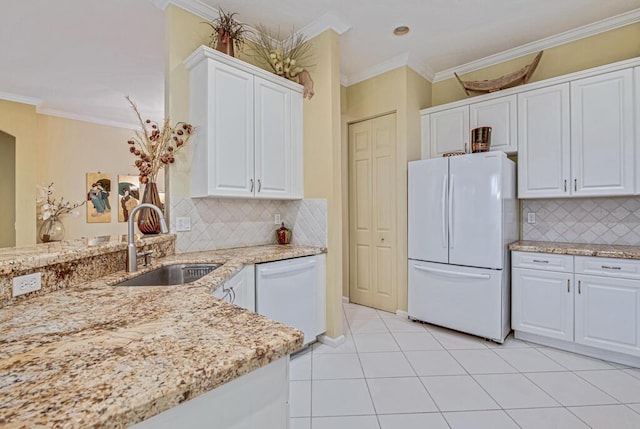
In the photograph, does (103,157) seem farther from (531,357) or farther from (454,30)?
(531,357)

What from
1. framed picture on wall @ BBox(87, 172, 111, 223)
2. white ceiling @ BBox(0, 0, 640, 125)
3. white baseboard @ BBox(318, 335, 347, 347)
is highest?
white ceiling @ BBox(0, 0, 640, 125)

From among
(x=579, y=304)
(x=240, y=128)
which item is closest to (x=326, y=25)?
(x=240, y=128)

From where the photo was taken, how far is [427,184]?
319 centimetres

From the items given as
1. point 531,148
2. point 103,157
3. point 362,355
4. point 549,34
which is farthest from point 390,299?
point 103,157

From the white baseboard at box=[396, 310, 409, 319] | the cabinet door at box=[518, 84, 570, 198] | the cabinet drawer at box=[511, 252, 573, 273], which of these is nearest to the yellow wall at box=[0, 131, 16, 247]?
the white baseboard at box=[396, 310, 409, 319]

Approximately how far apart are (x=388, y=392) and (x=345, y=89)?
339 cm

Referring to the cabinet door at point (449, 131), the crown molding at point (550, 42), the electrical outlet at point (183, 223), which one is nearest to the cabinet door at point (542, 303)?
the cabinet door at point (449, 131)

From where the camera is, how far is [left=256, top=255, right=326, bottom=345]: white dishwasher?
2.32 meters

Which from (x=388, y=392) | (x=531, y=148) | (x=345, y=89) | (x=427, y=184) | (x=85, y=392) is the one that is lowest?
(x=388, y=392)

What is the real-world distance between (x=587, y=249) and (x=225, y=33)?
3.42m

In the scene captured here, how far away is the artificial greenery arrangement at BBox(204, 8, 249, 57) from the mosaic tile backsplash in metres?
3.21

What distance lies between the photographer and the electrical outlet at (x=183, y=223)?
2.42 m

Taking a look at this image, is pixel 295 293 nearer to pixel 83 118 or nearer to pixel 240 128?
pixel 240 128

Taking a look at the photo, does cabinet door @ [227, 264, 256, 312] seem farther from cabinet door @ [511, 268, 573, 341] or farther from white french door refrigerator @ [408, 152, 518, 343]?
cabinet door @ [511, 268, 573, 341]
